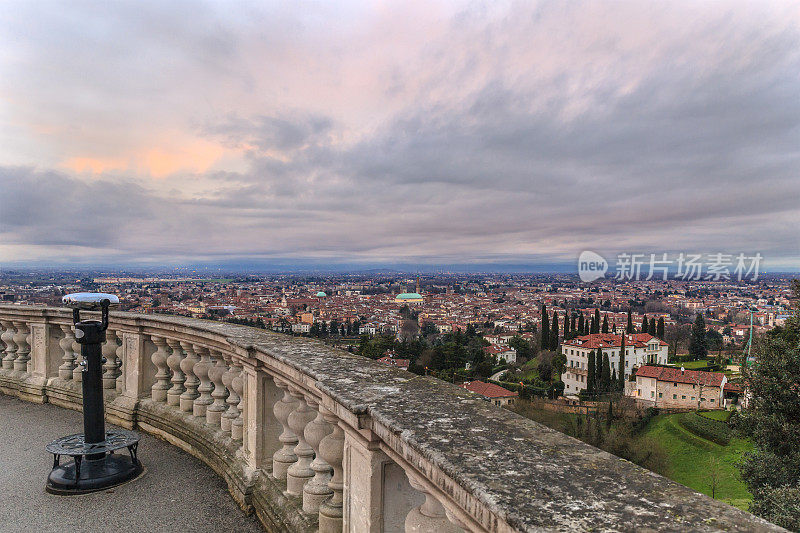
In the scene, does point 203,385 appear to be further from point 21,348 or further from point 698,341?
point 698,341

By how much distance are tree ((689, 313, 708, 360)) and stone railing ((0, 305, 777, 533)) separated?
8505 cm

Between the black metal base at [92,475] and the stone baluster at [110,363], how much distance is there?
6.42 ft

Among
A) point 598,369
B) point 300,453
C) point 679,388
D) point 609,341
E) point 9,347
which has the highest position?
point 300,453

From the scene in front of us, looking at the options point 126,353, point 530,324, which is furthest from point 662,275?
point 126,353

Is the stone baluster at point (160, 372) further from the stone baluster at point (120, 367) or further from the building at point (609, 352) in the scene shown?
the building at point (609, 352)

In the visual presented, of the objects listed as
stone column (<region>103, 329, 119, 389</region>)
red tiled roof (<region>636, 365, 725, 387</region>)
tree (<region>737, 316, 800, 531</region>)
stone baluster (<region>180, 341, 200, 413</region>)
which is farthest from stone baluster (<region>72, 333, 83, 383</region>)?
red tiled roof (<region>636, 365, 725, 387</region>)

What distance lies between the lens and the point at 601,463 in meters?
1.50

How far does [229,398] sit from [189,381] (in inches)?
40.2

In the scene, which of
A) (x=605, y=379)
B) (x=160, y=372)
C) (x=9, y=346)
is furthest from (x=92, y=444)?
(x=605, y=379)

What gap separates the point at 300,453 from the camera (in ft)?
10.1

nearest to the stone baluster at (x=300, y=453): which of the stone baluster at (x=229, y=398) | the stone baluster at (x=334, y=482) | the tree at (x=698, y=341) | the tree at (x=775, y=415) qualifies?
the stone baluster at (x=334, y=482)

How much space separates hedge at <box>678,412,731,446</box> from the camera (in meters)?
43.7

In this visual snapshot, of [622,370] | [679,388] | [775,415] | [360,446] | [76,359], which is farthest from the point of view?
[622,370]

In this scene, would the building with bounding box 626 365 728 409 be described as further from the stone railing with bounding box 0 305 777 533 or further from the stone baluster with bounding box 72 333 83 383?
the stone railing with bounding box 0 305 777 533
